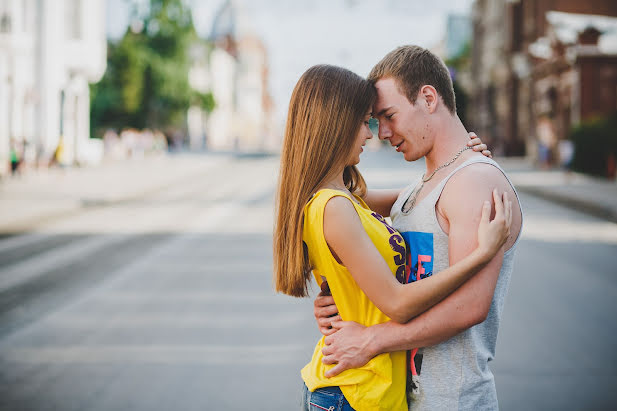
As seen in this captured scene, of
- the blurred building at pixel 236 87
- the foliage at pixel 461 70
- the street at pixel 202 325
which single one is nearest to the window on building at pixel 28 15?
the street at pixel 202 325

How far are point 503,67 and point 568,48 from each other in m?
17.1

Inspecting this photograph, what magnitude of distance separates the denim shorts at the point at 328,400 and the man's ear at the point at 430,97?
0.91 m

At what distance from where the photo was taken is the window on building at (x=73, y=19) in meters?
37.3

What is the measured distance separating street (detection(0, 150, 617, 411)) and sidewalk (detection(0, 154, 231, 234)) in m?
3.59

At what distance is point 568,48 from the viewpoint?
35.8m

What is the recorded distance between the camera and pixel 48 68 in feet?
117

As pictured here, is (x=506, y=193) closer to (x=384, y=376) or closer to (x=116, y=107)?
(x=384, y=376)

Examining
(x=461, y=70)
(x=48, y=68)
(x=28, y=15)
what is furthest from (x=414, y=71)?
(x=461, y=70)

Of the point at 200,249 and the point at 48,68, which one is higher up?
the point at 48,68

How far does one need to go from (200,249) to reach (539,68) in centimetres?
3416

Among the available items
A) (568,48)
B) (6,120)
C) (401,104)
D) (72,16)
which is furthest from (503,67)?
(401,104)

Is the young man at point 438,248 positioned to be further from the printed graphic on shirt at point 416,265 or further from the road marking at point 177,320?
the road marking at point 177,320

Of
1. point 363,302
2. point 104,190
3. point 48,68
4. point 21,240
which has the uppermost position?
point 48,68

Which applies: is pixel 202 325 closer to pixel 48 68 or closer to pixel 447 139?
pixel 447 139
